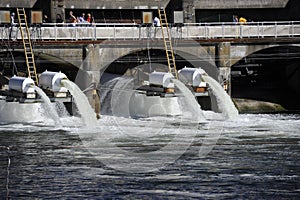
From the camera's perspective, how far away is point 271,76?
8619 centimetres

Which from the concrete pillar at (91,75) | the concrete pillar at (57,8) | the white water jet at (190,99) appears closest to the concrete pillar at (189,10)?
the concrete pillar at (57,8)

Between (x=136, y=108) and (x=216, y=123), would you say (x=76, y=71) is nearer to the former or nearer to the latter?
(x=136, y=108)

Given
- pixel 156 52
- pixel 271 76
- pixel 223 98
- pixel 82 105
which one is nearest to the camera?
pixel 82 105

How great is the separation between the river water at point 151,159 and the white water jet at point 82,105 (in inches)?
29.9

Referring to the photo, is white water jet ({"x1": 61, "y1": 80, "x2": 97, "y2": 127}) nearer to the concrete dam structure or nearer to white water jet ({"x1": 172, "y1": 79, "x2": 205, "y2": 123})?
the concrete dam structure

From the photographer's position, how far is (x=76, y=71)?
74.7 m

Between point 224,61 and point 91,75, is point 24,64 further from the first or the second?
point 224,61

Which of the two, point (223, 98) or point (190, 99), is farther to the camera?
point (223, 98)

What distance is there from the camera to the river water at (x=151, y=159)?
134ft

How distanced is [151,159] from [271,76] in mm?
38784

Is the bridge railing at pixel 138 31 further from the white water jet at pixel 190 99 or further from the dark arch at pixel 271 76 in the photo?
the white water jet at pixel 190 99

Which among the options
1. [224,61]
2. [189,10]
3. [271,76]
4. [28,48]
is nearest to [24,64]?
[28,48]

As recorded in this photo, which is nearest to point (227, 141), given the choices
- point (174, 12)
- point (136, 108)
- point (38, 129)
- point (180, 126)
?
point (180, 126)

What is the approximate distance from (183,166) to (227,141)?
30.9 ft
